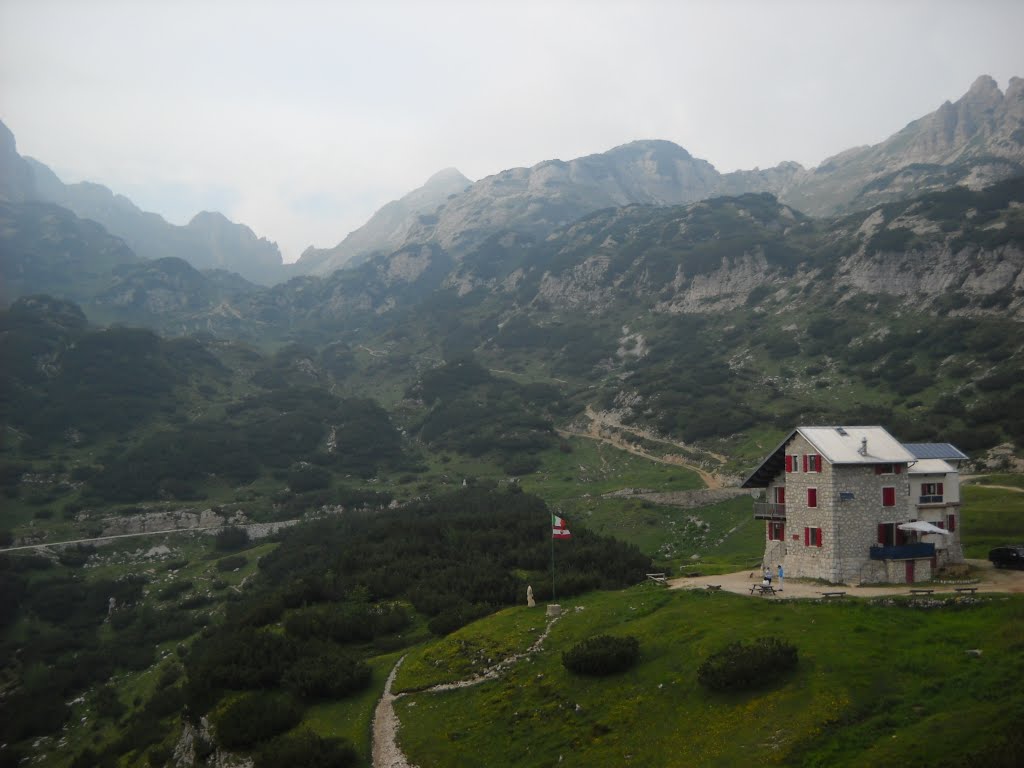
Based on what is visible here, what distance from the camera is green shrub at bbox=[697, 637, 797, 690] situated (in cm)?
2586

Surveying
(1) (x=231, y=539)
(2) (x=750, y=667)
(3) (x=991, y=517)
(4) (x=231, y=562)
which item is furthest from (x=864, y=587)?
(1) (x=231, y=539)

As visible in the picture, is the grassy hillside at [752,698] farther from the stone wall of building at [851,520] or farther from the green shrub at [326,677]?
the stone wall of building at [851,520]

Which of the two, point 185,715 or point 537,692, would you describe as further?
point 185,715

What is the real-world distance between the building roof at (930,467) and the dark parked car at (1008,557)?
17.0 feet

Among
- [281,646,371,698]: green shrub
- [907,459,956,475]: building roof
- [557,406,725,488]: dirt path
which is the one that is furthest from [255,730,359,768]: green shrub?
[557,406,725,488]: dirt path

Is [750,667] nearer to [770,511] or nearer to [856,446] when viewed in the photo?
[856,446]

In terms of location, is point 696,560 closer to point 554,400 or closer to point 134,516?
point 134,516

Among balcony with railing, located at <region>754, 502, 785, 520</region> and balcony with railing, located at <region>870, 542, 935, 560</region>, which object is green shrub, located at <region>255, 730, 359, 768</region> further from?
balcony with railing, located at <region>870, 542, 935, 560</region>

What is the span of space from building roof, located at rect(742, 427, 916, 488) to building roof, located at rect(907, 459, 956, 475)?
85 centimetres

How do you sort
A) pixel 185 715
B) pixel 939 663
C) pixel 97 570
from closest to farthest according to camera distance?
pixel 939 663 → pixel 185 715 → pixel 97 570

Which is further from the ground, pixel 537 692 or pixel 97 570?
pixel 537 692

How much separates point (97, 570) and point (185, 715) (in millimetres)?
70718

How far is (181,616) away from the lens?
7950 centimetres

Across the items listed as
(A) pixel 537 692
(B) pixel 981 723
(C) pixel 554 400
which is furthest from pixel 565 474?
(B) pixel 981 723
